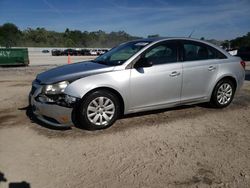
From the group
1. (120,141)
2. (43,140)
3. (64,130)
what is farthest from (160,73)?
(43,140)

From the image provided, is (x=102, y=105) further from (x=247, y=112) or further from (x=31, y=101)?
(x=247, y=112)

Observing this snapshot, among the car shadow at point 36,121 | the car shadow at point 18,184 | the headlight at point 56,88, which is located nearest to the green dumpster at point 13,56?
the car shadow at point 36,121

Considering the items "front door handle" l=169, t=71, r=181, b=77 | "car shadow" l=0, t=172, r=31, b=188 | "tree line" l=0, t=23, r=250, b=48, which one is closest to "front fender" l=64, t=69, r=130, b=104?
"front door handle" l=169, t=71, r=181, b=77

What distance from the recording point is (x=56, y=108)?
484 centimetres

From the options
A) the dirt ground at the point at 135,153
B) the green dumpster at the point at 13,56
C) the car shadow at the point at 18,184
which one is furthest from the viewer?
the green dumpster at the point at 13,56

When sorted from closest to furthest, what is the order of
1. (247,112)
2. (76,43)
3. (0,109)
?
(247,112), (0,109), (76,43)

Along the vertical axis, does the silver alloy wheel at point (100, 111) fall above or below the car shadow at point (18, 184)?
above

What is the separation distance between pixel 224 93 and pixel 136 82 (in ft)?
7.56

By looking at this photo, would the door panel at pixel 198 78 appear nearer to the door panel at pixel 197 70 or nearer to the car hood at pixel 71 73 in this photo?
the door panel at pixel 197 70

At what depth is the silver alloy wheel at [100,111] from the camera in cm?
500

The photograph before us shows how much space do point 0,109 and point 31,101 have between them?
1.83m

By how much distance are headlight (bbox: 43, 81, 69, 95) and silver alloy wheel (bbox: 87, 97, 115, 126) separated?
1.72 feet

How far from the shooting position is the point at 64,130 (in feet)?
16.7

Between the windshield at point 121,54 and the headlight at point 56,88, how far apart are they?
1053 mm
